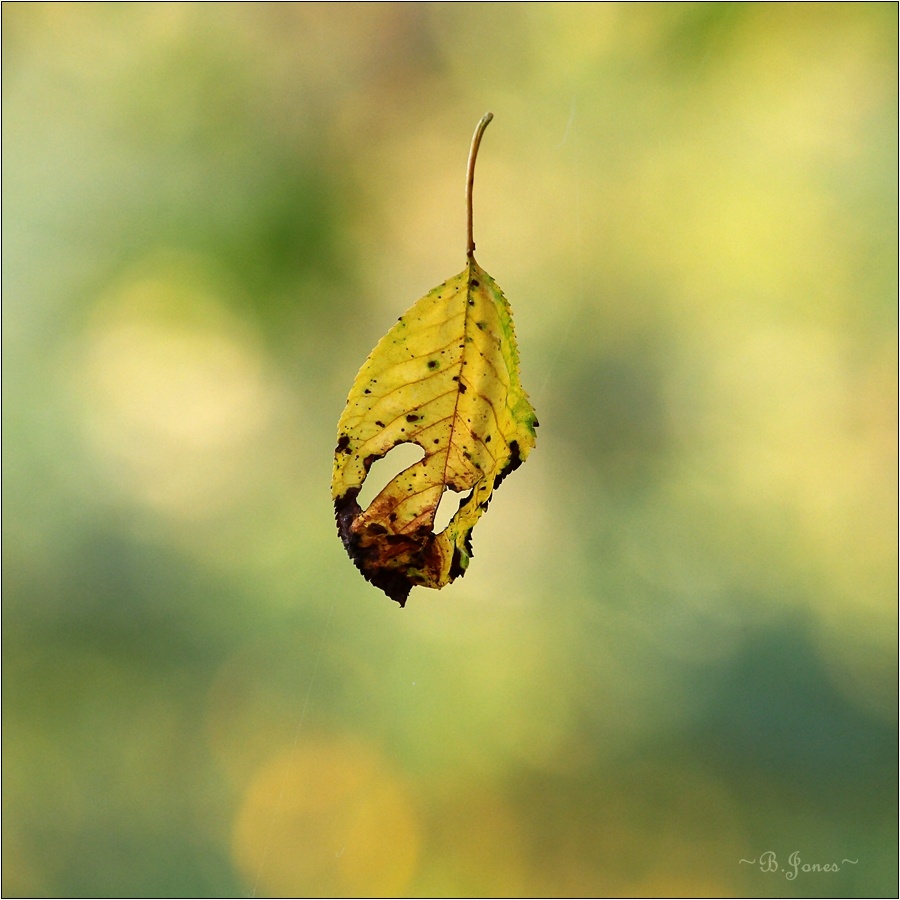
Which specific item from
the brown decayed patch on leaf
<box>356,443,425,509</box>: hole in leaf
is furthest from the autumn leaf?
<box>356,443,425,509</box>: hole in leaf

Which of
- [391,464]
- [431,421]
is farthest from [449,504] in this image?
[391,464]

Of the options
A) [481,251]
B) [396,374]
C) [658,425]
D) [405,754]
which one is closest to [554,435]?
[658,425]

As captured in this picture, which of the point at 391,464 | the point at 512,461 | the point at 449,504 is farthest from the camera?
the point at 391,464

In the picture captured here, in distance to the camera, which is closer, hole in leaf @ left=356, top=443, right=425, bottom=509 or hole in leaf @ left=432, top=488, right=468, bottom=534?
hole in leaf @ left=432, top=488, right=468, bottom=534

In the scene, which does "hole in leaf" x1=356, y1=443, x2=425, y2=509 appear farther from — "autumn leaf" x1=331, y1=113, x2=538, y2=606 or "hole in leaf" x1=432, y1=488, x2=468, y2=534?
"autumn leaf" x1=331, y1=113, x2=538, y2=606

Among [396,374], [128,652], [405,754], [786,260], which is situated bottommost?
[396,374]

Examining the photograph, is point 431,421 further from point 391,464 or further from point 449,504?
point 391,464

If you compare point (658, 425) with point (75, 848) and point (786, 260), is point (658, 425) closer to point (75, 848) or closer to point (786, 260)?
point (786, 260)

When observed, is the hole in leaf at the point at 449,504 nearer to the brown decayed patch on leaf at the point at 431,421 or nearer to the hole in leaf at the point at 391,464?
the brown decayed patch on leaf at the point at 431,421
